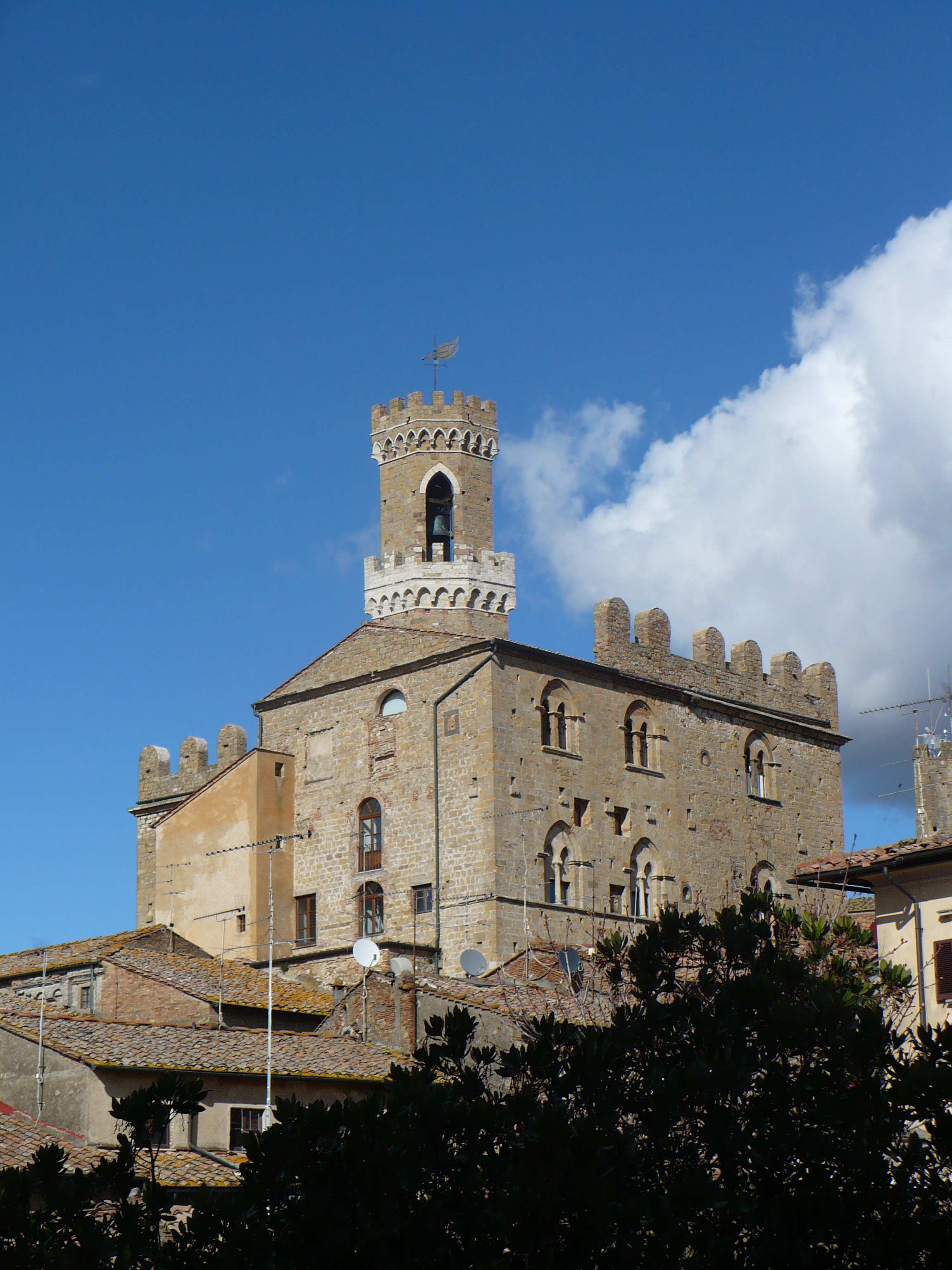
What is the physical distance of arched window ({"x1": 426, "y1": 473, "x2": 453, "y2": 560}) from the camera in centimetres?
4262

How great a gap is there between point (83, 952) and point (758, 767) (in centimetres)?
1557

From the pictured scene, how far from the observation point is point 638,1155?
11.1 metres

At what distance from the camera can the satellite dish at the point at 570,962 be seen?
26.4 meters

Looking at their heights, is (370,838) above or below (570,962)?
above

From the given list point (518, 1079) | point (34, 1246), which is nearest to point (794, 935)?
point (518, 1079)

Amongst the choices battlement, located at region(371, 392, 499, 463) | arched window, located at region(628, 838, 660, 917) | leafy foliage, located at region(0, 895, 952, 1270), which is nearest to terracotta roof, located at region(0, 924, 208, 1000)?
arched window, located at region(628, 838, 660, 917)

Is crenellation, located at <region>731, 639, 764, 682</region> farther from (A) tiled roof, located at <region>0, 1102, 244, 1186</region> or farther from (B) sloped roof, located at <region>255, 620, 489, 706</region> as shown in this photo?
(A) tiled roof, located at <region>0, 1102, 244, 1186</region>

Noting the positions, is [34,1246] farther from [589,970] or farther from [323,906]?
[323,906]

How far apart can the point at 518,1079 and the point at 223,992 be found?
55.5 feet

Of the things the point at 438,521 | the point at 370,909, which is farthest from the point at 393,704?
the point at 438,521

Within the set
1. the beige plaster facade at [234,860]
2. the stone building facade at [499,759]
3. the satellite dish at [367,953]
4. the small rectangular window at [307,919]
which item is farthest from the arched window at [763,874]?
the satellite dish at [367,953]

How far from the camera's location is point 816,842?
4097 cm

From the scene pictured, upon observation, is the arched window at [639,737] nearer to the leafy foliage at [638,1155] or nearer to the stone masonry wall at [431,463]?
the stone masonry wall at [431,463]

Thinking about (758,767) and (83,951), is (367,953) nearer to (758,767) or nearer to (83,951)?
(83,951)
